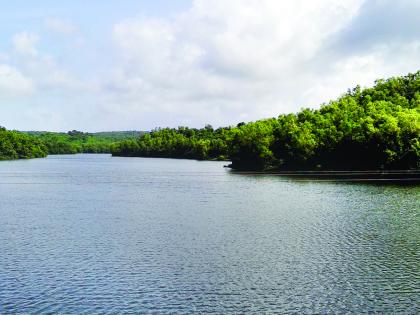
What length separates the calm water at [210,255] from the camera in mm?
27406

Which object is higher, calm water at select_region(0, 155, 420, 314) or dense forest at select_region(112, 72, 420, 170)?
dense forest at select_region(112, 72, 420, 170)

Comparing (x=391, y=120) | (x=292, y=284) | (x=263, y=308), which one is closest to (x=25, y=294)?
(x=263, y=308)

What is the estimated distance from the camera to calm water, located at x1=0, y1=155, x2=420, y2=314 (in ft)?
89.9

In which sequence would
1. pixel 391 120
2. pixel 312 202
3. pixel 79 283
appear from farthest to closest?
pixel 391 120
pixel 312 202
pixel 79 283

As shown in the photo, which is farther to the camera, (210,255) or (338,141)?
(338,141)

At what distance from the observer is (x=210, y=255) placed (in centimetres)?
3791

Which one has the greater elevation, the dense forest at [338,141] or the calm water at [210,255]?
the dense forest at [338,141]

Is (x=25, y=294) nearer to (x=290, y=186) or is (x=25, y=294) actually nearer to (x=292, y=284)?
(x=292, y=284)

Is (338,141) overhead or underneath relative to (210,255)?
overhead

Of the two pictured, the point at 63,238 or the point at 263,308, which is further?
the point at 63,238

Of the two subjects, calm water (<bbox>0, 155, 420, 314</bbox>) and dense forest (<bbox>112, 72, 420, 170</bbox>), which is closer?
calm water (<bbox>0, 155, 420, 314</bbox>)

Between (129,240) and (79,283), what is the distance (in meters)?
12.8

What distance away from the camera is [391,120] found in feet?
395

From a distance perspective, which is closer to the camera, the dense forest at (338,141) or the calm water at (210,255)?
the calm water at (210,255)
